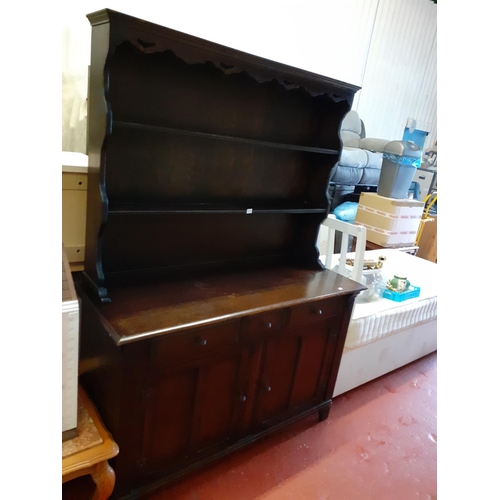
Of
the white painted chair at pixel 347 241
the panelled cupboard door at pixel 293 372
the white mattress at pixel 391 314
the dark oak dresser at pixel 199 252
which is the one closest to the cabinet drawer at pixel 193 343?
the dark oak dresser at pixel 199 252

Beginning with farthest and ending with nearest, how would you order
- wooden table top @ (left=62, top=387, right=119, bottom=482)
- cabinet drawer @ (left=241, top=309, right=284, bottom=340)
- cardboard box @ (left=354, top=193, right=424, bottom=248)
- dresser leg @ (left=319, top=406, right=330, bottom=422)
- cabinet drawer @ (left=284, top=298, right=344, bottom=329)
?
cardboard box @ (left=354, top=193, right=424, bottom=248) → dresser leg @ (left=319, top=406, right=330, bottom=422) → cabinet drawer @ (left=284, top=298, right=344, bottom=329) → cabinet drawer @ (left=241, top=309, right=284, bottom=340) → wooden table top @ (left=62, top=387, right=119, bottom=482)

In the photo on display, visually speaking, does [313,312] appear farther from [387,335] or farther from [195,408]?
[387,335]

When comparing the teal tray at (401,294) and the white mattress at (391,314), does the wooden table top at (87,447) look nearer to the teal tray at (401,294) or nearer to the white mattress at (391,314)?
the white mattress at (391,314)

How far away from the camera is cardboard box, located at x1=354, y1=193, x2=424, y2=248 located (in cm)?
363

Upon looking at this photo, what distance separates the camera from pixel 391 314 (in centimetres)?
238

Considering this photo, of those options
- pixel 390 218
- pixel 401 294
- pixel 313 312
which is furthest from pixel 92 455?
pixel 390 218

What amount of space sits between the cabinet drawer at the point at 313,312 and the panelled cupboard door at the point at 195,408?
26 centimetres

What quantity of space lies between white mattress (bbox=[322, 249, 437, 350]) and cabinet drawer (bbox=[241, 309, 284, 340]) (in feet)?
2.20

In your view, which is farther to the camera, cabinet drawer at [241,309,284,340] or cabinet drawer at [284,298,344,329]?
cabinet drawer at [284,298,344,329]

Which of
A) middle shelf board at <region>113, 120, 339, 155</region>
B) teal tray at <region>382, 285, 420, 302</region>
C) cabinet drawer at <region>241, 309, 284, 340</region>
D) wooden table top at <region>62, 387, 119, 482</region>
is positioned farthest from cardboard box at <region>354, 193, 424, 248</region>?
wooden table top at <region>62, 387, 119, 482</region>

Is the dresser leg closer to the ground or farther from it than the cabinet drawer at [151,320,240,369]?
closer to the ground

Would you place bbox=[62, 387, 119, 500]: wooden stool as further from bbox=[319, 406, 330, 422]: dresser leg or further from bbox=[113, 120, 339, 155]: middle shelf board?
bbox=[319, 406, 330, 422]: dresser leg

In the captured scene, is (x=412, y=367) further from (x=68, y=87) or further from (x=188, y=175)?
(x=68, y=87)

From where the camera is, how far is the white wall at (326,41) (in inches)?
67.7
